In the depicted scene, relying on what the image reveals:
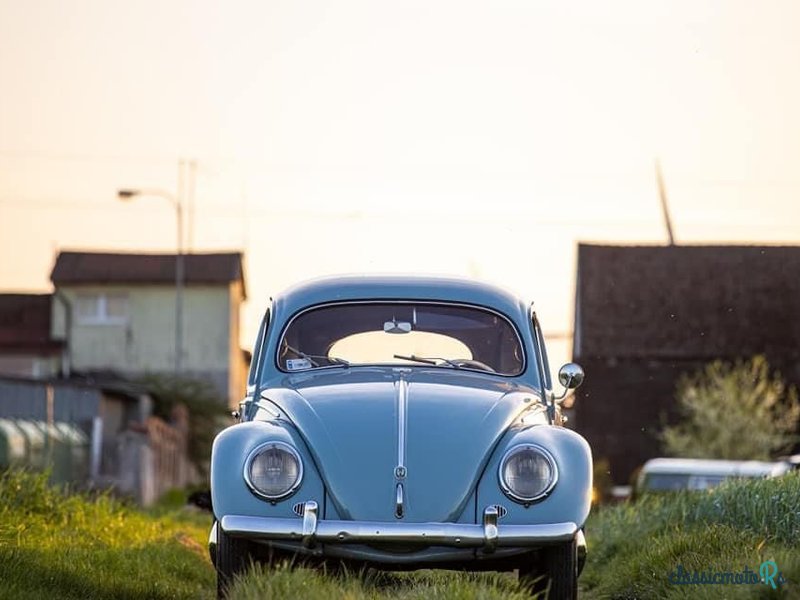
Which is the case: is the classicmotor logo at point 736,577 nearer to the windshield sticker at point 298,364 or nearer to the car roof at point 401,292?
the car roof at point 401,292

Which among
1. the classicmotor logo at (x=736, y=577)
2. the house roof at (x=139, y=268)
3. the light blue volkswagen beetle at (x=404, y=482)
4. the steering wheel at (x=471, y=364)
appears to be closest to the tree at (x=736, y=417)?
the house roof at (x=139, y=268)

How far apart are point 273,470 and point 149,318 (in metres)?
60.4

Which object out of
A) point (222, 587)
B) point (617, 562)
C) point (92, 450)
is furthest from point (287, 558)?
point (92, 450)

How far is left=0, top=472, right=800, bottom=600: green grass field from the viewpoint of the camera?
8.84m

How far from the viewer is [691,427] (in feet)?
158

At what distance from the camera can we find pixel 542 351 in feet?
36.1

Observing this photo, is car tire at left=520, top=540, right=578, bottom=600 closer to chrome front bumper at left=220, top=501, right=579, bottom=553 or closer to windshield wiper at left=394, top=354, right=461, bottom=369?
chrome front bumper at left=220, top=501, right=579, bottom=553

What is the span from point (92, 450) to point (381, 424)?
1222 inches

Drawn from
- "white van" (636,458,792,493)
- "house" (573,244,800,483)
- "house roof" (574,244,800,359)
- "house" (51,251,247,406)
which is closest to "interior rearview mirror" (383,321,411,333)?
"white van" (636,458,792,493)

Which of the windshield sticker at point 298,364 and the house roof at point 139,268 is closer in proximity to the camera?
the windshield sticker at point 298,364

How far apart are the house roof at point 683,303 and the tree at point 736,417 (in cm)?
148

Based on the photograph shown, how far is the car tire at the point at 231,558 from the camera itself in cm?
917

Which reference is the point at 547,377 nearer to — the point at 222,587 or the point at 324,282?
the point at 324,282

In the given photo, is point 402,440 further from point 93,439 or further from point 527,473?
point 93,439
